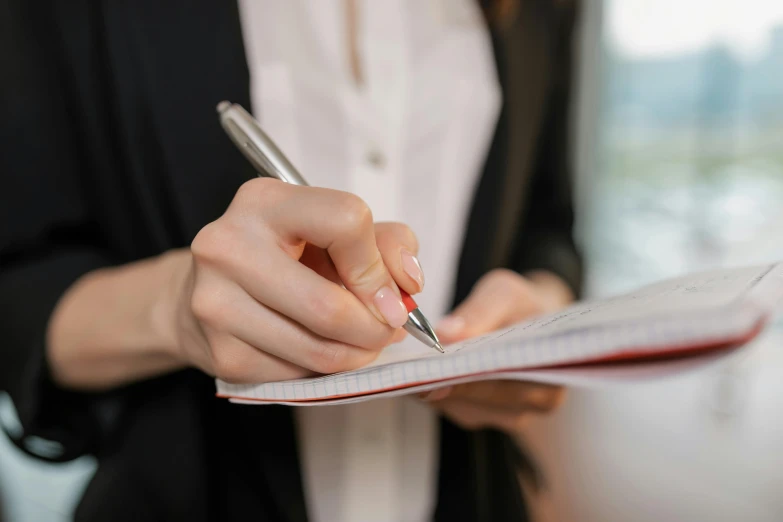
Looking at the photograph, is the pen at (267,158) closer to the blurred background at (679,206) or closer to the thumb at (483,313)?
the thumb at (483,313)

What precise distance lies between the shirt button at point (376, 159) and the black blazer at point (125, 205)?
80 mm


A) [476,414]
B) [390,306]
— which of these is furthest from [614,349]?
[476,414]

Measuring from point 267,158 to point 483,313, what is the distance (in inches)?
5.2

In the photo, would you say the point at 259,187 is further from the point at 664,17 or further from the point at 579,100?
the point at 664,17

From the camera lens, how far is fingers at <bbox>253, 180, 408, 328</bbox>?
0.14 meters

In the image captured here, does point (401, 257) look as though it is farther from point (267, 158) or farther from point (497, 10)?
point (497, 10)

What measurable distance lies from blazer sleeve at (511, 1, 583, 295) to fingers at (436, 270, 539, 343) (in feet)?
0.44

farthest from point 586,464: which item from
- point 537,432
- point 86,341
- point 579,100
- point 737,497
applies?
point 86,341

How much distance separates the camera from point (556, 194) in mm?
456

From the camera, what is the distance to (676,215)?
1217 millimetres

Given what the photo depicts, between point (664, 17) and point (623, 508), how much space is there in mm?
984

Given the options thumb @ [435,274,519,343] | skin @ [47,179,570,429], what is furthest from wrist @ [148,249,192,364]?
thumb @ [435,274,519,343]

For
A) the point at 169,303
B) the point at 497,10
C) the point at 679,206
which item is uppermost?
the point at 497,10

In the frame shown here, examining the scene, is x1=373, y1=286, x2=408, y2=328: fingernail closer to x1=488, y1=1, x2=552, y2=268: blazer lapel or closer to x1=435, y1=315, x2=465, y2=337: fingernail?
x1=435, y1=315, x2=465, y2=337: fingernail
